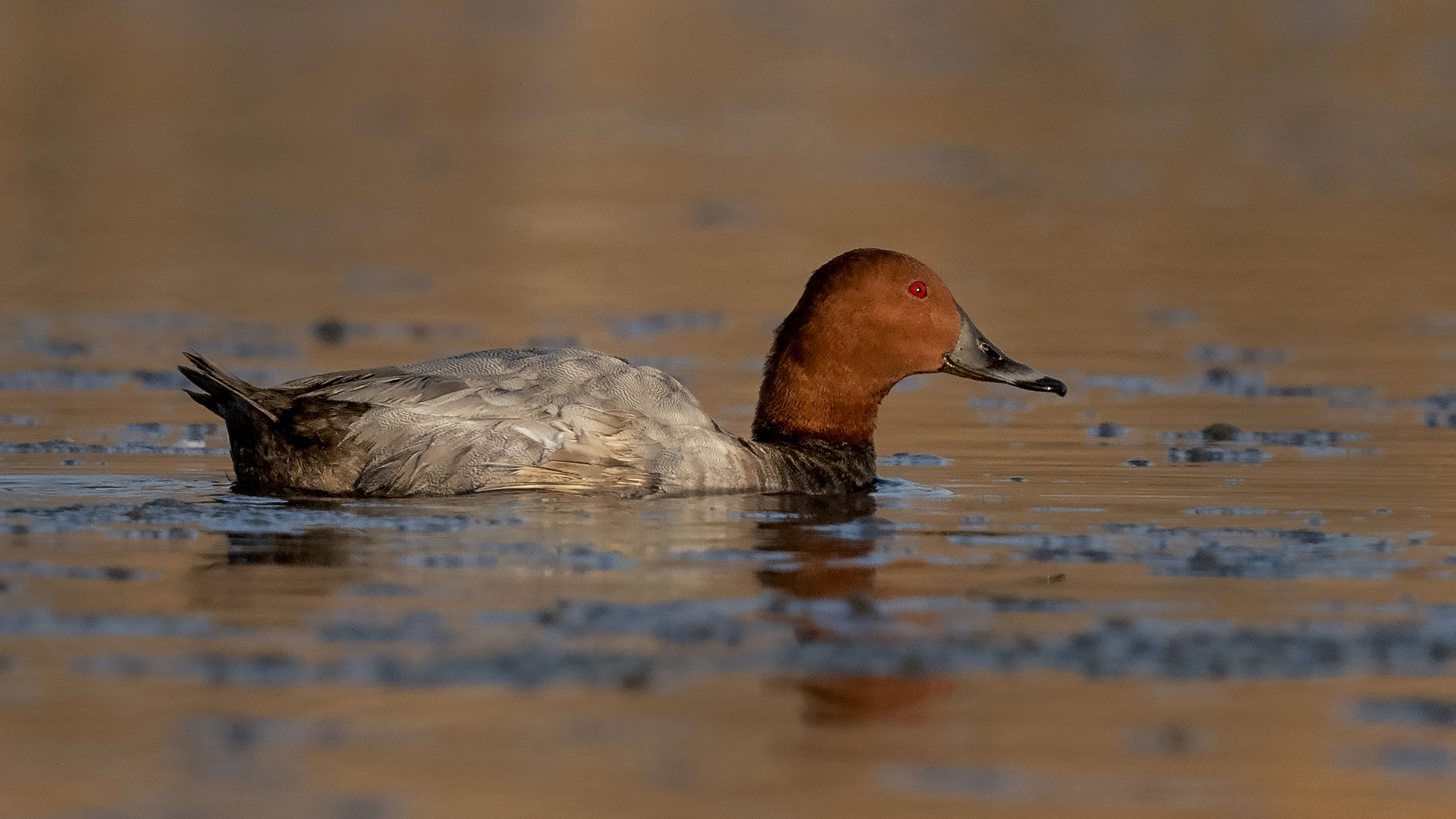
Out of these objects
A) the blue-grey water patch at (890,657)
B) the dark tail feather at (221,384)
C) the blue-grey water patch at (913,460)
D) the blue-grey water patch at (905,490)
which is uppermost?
the dark tail feather at (221,384)

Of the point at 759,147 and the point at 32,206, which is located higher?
the point at 759,147

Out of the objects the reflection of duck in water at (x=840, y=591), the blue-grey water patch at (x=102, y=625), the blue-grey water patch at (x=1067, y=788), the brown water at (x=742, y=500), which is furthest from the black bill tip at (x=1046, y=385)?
the blue-grey water patch at (x=1067, y=788)

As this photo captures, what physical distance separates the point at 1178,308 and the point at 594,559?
23.5 ft

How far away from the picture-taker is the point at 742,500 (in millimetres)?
7566

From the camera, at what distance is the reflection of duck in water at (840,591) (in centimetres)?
478

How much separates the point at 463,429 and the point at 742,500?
991 millimetres

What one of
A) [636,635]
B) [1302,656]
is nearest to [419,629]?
[636,635]

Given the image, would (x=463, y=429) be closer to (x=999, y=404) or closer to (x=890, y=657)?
(x=890, y=657)

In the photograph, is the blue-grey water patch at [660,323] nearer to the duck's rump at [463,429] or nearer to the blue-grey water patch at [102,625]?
the duck's rump at [463,429]

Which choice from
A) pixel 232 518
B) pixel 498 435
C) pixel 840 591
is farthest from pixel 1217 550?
pixel 232 518

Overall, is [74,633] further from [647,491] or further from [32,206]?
[32,206]

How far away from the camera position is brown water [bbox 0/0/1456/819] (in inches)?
174

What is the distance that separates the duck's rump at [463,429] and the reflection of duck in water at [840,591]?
0.52 meters

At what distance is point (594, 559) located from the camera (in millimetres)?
6227
